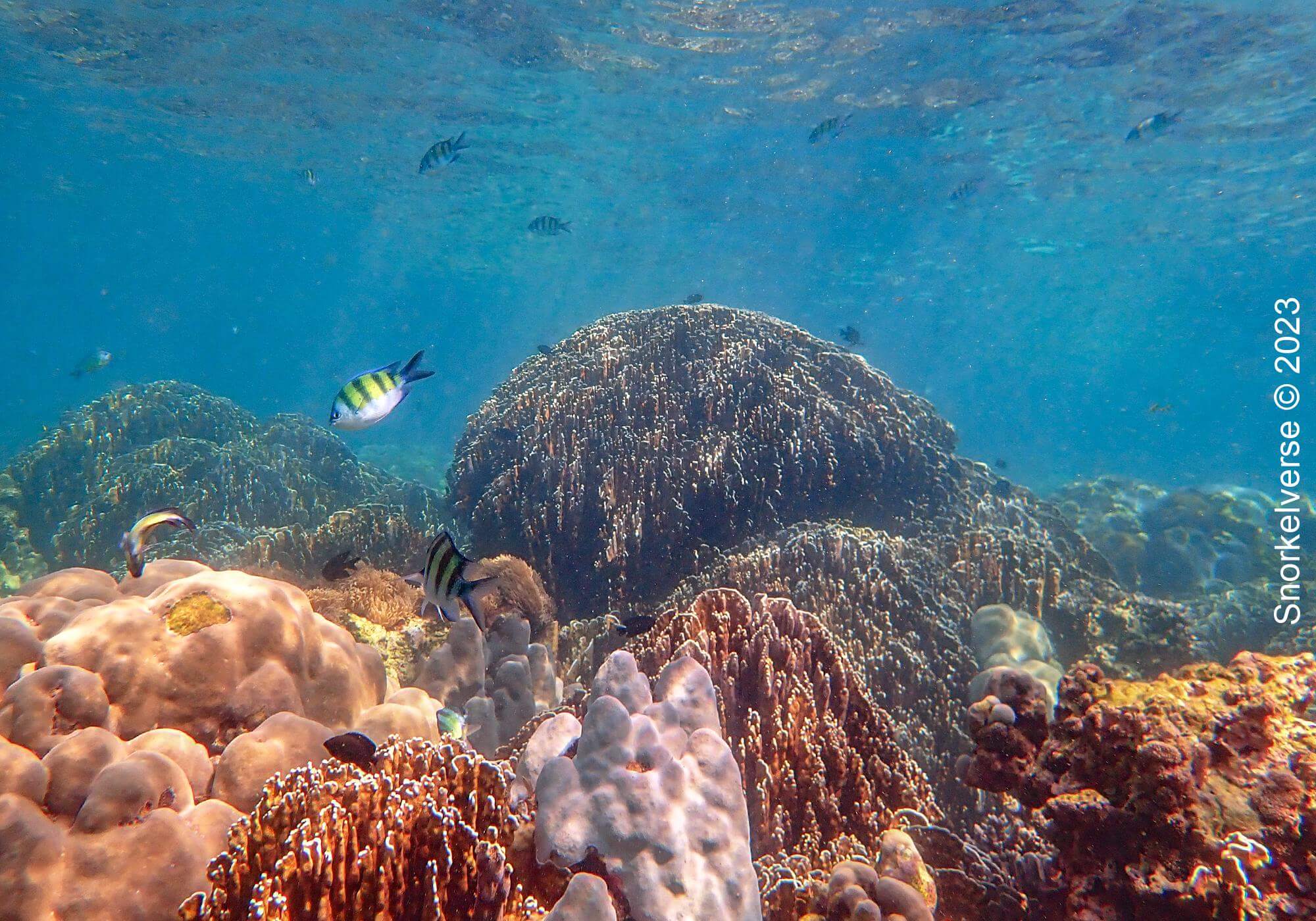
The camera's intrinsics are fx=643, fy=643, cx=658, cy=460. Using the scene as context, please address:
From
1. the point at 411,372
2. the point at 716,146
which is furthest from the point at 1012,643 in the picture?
the point at 716,146

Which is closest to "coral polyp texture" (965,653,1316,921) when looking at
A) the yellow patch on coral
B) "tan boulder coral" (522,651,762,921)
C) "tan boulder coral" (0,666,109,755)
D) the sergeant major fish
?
"tan boulder coral" (522,651,762,921)

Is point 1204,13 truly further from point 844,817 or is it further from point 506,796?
point 506,796

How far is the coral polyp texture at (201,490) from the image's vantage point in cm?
964

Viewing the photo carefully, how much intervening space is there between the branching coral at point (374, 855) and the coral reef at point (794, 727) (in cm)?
155

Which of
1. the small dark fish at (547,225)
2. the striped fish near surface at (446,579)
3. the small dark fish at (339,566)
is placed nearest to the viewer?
the striped fish near surface at (446,579)

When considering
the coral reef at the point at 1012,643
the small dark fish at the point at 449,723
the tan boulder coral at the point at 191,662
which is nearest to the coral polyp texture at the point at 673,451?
the coral reef at the point at 1012,643

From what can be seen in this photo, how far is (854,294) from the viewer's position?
5938 centimetres

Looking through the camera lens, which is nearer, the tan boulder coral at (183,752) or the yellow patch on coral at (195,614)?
→ the tan boulder coral at (183,752)

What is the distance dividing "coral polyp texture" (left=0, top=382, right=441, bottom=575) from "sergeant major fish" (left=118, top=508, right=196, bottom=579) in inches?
191

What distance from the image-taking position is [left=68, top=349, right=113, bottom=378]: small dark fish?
12773 millimetres

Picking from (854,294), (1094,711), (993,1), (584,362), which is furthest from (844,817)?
(854,294)

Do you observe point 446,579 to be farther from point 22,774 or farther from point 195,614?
point 22,774

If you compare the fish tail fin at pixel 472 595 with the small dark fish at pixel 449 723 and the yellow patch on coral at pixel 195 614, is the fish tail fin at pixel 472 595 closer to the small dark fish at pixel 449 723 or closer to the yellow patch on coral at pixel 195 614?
the small dark fish at pixel 449 723

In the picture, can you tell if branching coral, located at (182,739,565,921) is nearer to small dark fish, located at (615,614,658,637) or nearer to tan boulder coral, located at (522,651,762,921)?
tan boulder coral, located at (522,651,762,921)
